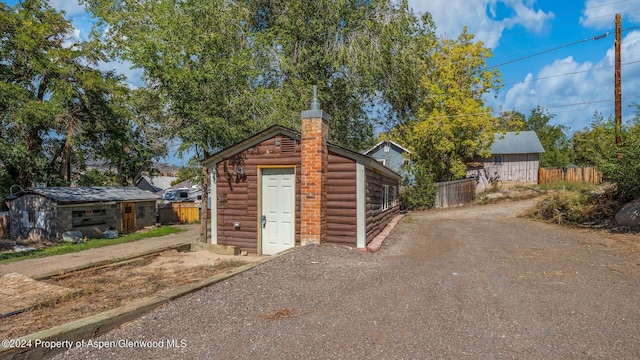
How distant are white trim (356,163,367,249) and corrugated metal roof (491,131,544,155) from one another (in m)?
26.3

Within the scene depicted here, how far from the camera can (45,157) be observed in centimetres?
2186

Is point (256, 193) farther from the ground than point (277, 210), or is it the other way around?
point (256, 193)

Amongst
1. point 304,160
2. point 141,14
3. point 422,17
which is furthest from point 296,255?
point 422,17

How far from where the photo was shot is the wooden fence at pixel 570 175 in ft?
91.4

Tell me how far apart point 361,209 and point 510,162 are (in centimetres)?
2797

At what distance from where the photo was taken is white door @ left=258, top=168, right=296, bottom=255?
9812 millimetres

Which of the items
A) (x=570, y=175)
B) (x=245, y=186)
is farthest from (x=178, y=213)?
(x=570, y=175)

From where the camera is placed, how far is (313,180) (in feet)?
30.0

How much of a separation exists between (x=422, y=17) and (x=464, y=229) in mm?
12044

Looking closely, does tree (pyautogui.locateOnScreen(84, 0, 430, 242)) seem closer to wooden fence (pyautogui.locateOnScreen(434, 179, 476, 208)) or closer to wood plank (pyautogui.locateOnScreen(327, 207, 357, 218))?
wood plank (pyautogui.locateOnScreen(327, 207, 357, 218))

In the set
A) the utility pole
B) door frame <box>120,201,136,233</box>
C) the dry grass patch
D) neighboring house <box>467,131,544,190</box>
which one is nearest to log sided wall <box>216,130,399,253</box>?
the dry grass patch

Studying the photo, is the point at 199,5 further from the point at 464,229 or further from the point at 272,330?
the point at 464,229

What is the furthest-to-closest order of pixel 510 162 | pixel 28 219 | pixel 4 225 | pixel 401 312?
pixel 510 162, pixel 4 225, pixel 28 219, pixel 401 312

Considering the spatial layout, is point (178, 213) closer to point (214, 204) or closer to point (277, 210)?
point (214, 204)
